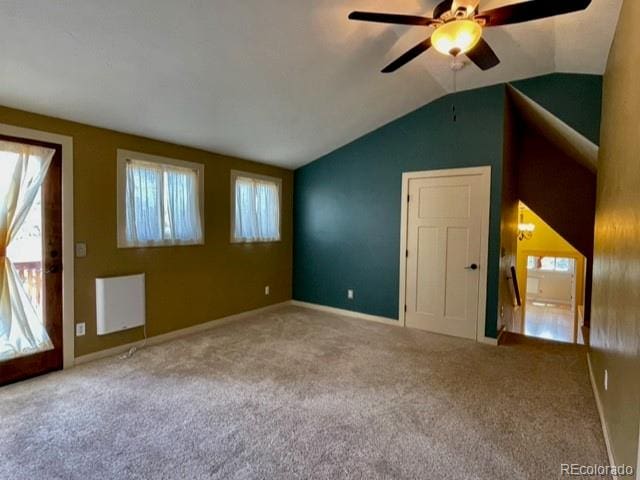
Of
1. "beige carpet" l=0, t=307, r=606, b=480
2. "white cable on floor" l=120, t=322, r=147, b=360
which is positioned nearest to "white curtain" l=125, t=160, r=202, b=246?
"white cable on floor" l=120, t=322, r=147, b=360

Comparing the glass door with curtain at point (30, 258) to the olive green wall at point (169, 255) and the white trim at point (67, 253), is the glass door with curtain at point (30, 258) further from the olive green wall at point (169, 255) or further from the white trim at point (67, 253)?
the olive green wall at point (169, 255)

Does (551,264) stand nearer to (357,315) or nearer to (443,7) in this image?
(357,315)

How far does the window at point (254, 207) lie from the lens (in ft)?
15.9

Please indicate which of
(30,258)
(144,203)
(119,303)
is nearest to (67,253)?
(30,258)

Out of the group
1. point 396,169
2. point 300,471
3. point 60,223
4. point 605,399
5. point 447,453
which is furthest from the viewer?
point 396,169

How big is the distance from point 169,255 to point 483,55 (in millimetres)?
3646

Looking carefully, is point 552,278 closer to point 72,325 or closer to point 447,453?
point 447,453

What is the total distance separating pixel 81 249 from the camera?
330cm

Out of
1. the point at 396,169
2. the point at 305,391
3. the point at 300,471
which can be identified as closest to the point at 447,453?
the point at 300,471

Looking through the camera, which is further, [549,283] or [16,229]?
[549,283]

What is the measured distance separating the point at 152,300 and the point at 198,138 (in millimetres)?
1923

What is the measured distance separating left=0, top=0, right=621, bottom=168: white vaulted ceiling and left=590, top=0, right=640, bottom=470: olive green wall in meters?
0.62

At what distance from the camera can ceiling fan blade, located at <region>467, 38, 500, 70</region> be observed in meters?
2.25

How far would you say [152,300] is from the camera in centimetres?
389
